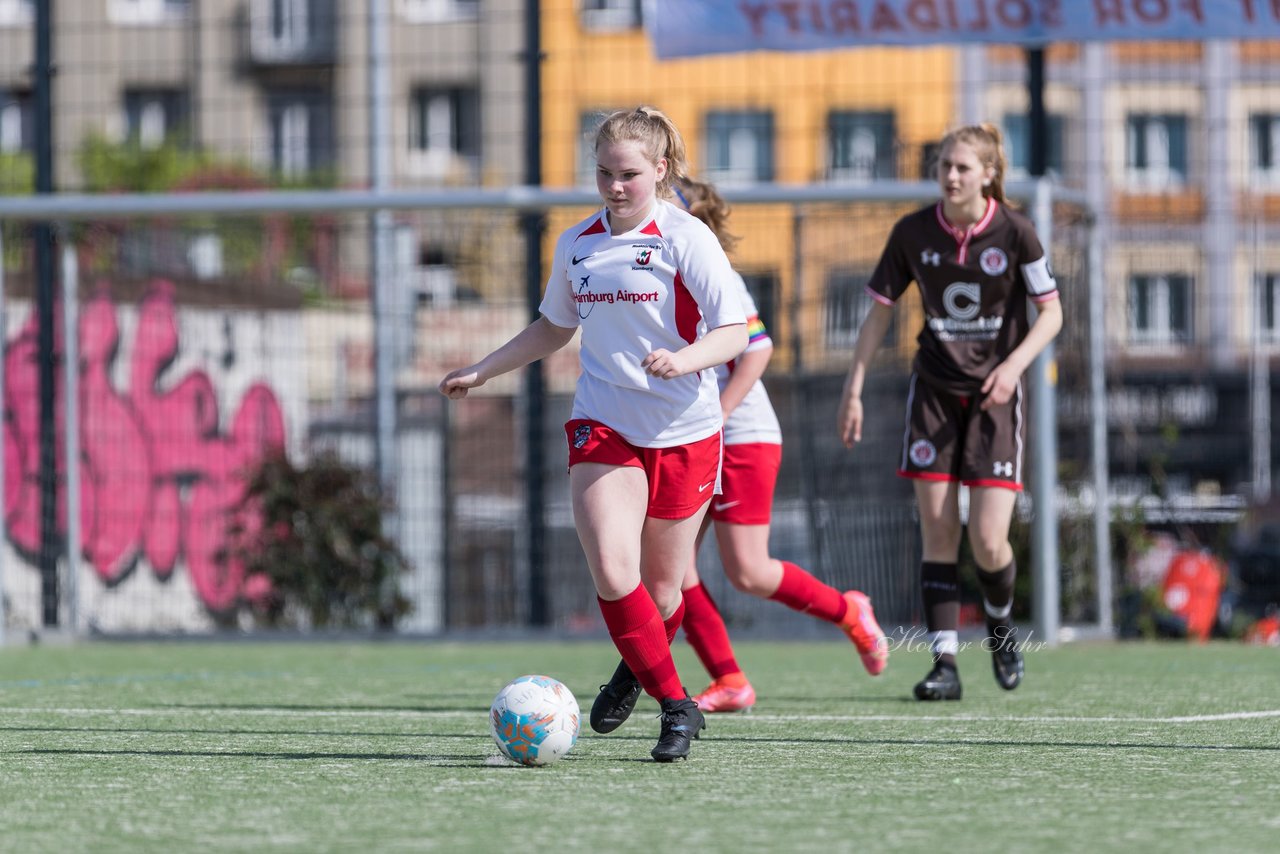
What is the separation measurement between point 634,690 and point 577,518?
555 millimetres

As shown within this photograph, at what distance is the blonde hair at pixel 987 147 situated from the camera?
6582 millimetres

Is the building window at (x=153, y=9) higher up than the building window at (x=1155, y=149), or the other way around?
the building window at (x=153, y=9)

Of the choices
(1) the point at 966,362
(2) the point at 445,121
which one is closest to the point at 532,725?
(1) the point at 966,362

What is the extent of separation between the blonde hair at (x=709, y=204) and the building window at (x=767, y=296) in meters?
3.90

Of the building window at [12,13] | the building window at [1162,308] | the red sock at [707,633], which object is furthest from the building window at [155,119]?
the red sock at [707,633]

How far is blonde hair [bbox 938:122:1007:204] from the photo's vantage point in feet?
21.6

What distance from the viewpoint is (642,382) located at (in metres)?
4.86

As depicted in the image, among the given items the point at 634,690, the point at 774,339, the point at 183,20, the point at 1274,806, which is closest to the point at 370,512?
the point at 774,339

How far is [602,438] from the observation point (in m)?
4.87

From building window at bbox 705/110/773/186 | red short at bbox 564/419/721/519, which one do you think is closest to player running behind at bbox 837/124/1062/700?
red short at bbox 564/419/721/519

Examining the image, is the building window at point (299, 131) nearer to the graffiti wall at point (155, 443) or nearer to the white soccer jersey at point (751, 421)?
A: the graffiti wall at point (155, 443)

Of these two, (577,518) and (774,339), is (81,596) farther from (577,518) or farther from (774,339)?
(577,518)

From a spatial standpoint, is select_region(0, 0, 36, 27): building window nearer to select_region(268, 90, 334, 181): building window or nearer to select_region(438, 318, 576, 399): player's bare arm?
select_region(268, 90, 334, 181): building window

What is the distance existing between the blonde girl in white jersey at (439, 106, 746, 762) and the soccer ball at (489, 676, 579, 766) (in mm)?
235
